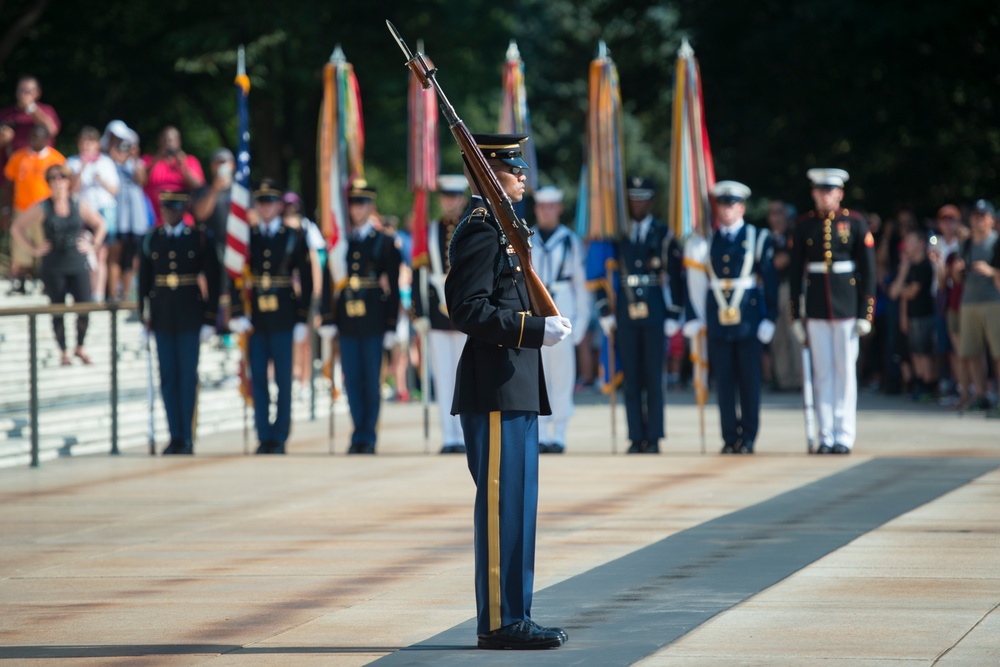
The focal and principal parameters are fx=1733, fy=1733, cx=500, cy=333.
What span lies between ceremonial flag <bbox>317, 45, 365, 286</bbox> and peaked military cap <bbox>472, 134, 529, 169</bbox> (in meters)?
8.00

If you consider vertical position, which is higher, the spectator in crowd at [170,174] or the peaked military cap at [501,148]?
the spectator in crowd at [170,174]

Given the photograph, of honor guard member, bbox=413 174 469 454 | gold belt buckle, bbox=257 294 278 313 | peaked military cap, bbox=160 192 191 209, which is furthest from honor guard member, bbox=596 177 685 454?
peaked military cap, bbox=160 192 191 209

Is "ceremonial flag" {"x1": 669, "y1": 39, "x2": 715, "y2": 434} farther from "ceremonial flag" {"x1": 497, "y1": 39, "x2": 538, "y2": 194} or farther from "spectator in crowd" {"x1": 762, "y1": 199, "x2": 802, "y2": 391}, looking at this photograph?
"spectator in crowd" {"x1": 762, "y1": 199, "x2": 802, "y2": 391}

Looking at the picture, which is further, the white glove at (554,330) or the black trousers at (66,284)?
the black trousers at (66,284)

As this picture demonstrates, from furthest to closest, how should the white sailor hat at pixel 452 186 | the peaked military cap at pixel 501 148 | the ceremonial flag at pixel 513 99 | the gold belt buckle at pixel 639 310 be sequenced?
1. the ceremonial flag at pixel 513 99
2. the gold belt buckle at pixel 639 310
3. the white sailor hat at pixel 452 186
4. the peaked military cap at pixel 501 148

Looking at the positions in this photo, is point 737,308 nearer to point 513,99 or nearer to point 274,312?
point 513,99

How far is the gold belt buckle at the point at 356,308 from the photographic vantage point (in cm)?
1399

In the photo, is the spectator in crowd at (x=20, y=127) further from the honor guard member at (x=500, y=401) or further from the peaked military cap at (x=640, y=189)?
the honor guard member at (x=500, y=401)

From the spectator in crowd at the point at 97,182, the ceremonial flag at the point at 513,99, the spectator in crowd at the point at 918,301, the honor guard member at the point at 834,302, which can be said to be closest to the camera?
the honor guard member at the point at 834,302

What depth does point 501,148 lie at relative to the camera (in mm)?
6582

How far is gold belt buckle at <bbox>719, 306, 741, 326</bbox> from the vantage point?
13250mm

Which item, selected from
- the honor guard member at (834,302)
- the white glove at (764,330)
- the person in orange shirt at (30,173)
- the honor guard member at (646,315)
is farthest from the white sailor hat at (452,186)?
the person in orange shirt at (30,173)

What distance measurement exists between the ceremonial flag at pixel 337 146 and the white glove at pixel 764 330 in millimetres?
3638

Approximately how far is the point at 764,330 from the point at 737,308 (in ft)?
0.87
